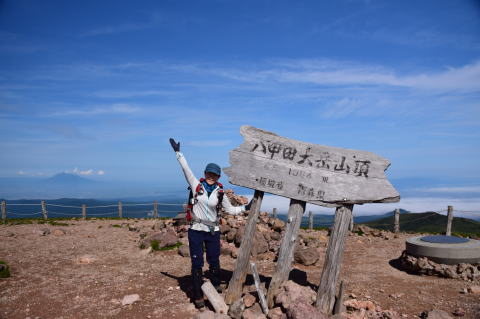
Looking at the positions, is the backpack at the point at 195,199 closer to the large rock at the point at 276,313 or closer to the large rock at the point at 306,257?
the large rock at the point at 276,313

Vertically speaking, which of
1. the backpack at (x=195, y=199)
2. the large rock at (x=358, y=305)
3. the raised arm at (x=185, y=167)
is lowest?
the large rock at (x=358, y=305)

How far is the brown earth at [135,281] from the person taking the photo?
6211mm

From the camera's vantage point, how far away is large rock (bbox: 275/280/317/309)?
17.5ft

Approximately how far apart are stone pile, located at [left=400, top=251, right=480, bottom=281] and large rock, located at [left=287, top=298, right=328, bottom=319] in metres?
5.09

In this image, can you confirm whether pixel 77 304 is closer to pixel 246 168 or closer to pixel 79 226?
pixel 246 168

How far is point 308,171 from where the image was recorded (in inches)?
221

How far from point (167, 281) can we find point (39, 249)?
5975 millimetres

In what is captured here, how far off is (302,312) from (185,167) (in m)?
3.05

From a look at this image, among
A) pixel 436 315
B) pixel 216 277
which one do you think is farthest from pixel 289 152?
pixel 436 315

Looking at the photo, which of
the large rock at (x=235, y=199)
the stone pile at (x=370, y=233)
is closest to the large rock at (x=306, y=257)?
the large rock at (x=235, y=199)

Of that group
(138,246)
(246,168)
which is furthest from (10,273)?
(246,168)

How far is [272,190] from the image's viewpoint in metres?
5.64

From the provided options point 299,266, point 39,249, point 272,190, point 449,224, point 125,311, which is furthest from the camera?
point 449,224

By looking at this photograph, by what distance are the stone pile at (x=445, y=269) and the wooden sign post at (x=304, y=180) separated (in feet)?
14.9
